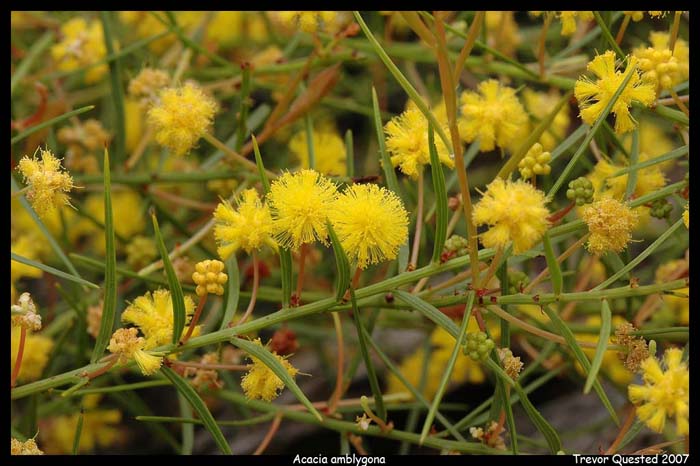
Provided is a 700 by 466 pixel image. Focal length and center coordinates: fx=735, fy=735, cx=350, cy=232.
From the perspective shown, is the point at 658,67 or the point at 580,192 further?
the point at 658,67

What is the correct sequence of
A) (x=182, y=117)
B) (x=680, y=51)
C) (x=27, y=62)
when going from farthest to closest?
(x=27, y=62), (x=680, y=51), (x=182, y=117)

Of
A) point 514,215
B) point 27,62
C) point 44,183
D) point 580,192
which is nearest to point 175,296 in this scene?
point 44,183

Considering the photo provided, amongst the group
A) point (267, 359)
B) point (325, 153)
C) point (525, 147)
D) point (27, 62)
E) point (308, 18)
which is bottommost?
point (267, 359)

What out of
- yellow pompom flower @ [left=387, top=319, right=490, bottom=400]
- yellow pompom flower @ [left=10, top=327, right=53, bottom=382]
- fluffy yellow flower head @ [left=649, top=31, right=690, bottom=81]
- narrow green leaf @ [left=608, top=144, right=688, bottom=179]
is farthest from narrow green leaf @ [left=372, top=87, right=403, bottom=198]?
yellow pompom flower @ [left=10, top=327, right=53, bottom=382]

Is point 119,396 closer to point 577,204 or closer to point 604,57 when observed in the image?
point 577,204

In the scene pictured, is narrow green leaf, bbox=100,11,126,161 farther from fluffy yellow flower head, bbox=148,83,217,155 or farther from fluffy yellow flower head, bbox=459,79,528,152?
fluffy yellow flower head, bbox=459,79,528,152

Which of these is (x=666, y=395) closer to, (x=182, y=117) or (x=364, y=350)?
(x=364, y=350)

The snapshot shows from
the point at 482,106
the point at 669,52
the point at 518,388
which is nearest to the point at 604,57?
the point at 669,52
